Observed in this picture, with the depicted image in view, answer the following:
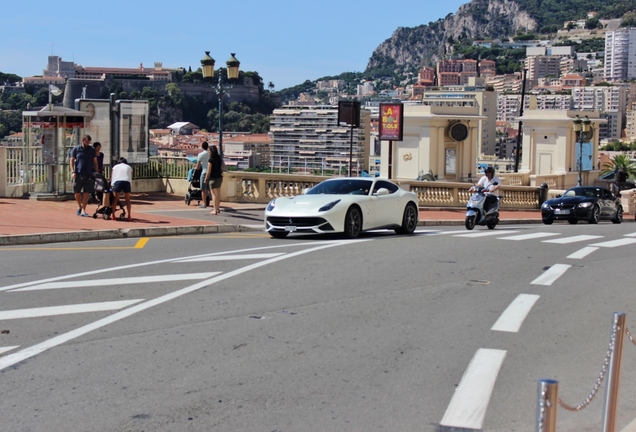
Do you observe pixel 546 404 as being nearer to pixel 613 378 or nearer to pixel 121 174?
pixel 613 378

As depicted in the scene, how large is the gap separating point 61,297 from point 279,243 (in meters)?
6.71

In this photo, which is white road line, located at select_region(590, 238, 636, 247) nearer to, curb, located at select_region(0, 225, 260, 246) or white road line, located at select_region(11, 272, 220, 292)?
curb, located at select_region(0, 225, 260, 246)

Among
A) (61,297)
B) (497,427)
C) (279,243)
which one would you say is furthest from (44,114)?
(497,427)

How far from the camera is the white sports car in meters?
17.7

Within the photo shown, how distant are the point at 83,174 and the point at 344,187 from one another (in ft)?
20.0

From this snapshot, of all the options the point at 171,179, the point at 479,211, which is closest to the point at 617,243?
the point at 479,211

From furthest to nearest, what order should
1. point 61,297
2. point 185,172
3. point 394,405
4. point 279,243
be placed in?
point 185,172 < point 279,243 < point 61,297 < point 394,405

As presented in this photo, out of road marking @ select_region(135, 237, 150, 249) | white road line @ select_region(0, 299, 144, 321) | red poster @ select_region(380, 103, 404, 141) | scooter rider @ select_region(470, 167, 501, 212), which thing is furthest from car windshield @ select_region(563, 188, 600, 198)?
white road line @ select_region(0, 299, 144, 321)

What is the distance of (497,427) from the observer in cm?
658

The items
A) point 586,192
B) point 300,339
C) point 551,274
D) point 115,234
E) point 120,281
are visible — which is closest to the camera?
point 300,339

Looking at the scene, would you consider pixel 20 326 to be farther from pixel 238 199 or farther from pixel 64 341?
pixel 238 199

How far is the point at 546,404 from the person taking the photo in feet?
14.0

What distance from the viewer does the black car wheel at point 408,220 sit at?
19.8 meters

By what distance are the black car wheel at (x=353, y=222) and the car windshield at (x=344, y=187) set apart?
0.67m
